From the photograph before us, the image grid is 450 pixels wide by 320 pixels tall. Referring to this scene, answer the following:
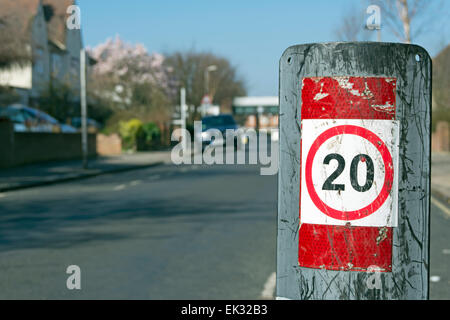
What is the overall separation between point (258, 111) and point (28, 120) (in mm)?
35493

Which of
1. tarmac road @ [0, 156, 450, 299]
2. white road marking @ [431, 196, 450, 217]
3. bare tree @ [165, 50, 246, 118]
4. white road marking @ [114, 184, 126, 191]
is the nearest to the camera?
tarmac road @ [0, 156, 450, 299]

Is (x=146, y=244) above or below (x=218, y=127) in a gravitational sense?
below

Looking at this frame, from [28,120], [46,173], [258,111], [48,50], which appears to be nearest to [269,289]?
[46,173]

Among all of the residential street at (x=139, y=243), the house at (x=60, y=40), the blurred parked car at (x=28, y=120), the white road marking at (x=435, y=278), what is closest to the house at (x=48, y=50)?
the house at (x=60, y=40)

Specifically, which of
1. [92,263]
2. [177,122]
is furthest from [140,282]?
[177,122]

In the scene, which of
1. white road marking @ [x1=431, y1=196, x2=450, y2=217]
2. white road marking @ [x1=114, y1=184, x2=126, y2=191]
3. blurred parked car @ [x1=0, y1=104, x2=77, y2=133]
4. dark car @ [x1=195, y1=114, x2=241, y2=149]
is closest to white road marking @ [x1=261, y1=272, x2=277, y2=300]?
white road marking @ [x1=431, y1=196, x2=450, y2=217]

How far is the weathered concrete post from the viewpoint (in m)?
1.50

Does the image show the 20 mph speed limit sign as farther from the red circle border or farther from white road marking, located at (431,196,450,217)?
white road marking, located at (431,196,450,217)

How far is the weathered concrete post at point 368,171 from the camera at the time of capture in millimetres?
1501

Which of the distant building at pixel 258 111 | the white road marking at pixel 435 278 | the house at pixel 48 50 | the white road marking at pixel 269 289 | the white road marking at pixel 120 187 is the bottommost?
the white road marking at pixel 120 187

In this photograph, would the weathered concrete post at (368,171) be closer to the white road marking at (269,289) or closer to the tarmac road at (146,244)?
the white road marking at (269,289)

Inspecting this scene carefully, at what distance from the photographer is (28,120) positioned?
26.2 metres

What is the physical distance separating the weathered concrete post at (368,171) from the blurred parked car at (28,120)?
2528cm

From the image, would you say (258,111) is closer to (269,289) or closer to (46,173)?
(46,173)
